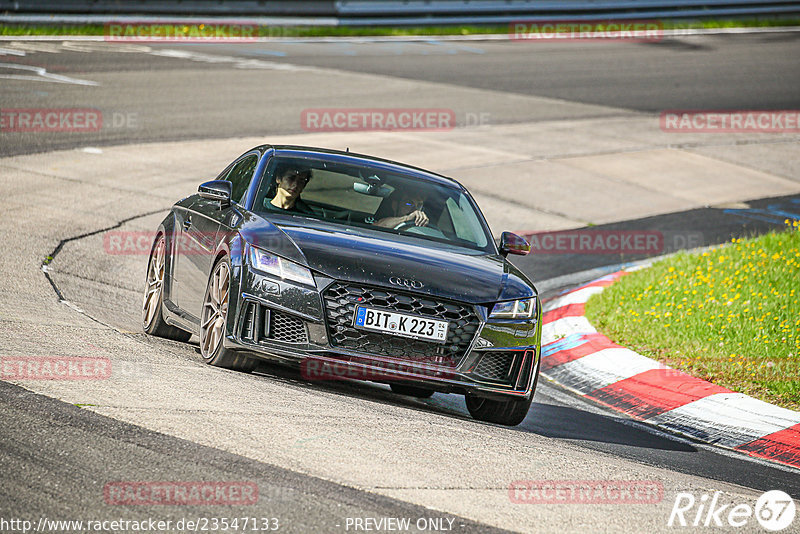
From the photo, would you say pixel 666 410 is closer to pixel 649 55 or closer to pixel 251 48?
pixel 251 48

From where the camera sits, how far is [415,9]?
101 feet

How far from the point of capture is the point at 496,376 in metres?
6.91

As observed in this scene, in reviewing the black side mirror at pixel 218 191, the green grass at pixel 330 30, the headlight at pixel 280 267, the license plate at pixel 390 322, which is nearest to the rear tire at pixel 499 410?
the license plate at pixel 390 322

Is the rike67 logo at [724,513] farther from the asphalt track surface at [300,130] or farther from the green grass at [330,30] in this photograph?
the green grass at [330,30]

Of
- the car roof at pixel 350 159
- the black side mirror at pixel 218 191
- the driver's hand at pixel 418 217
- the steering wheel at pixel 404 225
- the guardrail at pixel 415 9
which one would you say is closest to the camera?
the black side mirror at pixel 218 191

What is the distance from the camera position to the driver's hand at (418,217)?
7941 mm

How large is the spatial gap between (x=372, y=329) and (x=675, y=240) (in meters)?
9.00

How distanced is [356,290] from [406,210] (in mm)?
1496

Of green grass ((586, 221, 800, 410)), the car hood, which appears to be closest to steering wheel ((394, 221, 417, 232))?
the car hood

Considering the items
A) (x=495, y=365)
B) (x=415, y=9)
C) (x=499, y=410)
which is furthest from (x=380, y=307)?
(x=415, y=9)

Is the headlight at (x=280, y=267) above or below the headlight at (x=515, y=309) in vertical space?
above

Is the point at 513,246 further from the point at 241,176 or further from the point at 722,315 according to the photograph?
the point at 722,315

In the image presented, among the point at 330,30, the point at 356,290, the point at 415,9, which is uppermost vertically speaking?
the point at 415,9

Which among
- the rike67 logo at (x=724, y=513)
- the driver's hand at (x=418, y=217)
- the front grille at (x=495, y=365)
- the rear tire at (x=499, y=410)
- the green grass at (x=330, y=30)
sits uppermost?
the green grass at (x=330, y=30)
